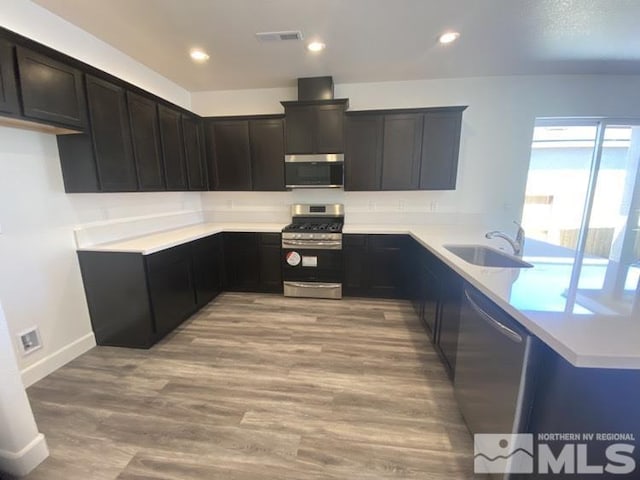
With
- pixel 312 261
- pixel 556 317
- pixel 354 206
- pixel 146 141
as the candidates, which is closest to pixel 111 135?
pixel 146 141

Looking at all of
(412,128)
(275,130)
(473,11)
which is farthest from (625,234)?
(275,130)

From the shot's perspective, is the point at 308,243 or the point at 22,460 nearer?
the point at 22,460

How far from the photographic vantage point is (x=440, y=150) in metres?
3.25

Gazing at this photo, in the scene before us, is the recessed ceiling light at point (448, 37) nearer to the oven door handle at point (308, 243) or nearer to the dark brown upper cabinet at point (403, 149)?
the dark brown upper cabinet at point (403, 149)

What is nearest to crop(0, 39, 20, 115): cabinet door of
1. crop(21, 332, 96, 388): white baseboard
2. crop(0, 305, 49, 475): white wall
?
crop(0, 305, 49, 475): white wall

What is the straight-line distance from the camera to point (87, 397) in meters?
1.88

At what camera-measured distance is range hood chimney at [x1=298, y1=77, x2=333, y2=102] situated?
10.7ft

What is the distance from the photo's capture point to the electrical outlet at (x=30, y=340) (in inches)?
77.0

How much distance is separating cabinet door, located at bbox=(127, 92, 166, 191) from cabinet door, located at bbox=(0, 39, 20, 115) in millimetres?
845

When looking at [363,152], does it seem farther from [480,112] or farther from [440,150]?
[480,112]

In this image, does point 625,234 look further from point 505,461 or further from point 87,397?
point 87,397

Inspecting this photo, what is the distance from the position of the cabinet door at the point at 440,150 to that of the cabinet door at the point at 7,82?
137 inches

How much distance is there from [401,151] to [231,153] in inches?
86.3

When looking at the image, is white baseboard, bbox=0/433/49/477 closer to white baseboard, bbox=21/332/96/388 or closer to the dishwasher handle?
white baseboard, bbox=21/332/96/388
